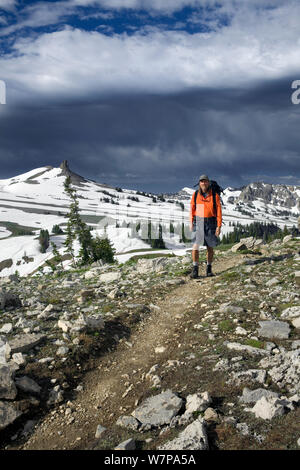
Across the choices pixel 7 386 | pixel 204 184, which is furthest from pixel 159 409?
pixel 204 184

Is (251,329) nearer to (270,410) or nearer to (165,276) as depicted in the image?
(270,410)

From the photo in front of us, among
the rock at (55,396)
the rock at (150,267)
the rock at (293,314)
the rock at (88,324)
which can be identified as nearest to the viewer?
the rock at (55,396)

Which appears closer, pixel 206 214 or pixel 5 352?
pixel 5 352

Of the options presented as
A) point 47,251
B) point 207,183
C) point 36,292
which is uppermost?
point 207,183

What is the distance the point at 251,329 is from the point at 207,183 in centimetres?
734

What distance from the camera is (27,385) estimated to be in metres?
6.40

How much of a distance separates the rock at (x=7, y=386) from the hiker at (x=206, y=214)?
399 inches

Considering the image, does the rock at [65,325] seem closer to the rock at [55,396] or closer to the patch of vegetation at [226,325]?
the rock at [55,396]

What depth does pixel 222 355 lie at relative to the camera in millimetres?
7293

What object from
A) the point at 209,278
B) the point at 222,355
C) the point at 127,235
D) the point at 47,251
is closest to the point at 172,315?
the point at 222,355

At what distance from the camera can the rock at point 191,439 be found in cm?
455

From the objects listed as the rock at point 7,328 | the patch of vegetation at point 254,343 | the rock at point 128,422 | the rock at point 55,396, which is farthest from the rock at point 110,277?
the rock at point 128,422

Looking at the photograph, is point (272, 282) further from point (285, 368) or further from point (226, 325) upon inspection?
point (285, 368)

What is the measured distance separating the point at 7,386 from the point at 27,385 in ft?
1.47
